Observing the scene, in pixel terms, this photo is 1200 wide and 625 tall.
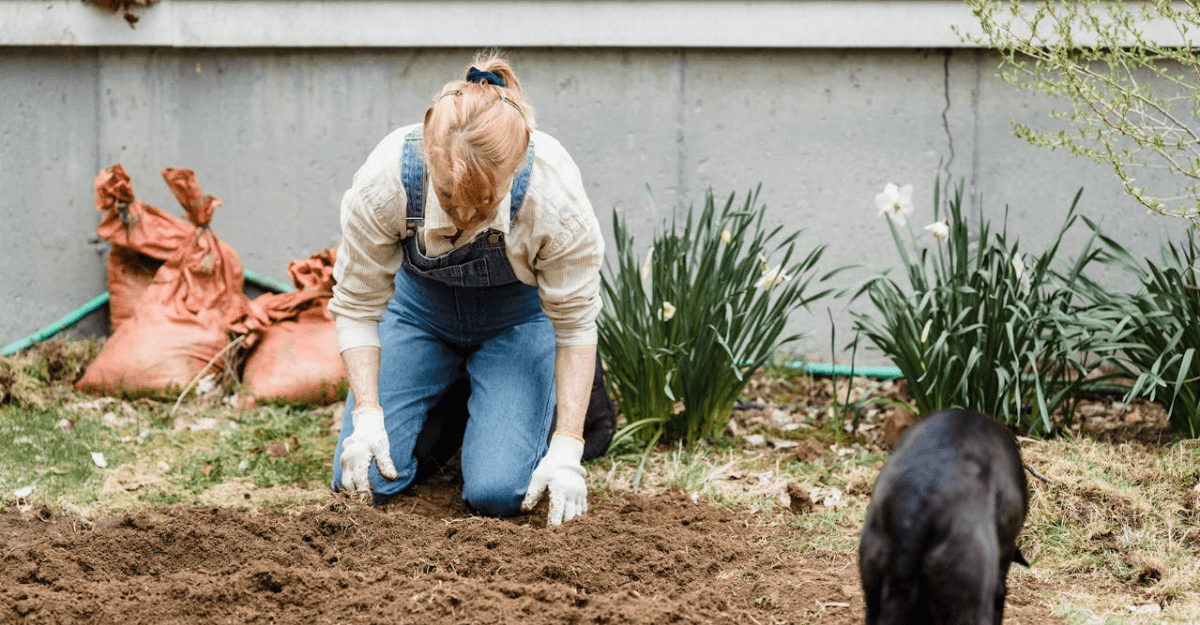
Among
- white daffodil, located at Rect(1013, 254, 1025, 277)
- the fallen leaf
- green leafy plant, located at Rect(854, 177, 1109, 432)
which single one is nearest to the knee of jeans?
the fallen leaf

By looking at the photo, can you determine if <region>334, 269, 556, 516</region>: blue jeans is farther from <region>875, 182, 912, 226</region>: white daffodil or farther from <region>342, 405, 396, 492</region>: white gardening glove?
<region>875, 182, 912, 226</region>: white daffodil

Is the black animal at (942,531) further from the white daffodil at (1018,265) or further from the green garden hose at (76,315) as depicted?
the green garden hose at (76,315)

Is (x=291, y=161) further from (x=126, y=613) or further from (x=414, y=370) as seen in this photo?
(x=126, y=613)

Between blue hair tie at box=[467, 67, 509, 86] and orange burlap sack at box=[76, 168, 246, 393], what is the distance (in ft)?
6.58

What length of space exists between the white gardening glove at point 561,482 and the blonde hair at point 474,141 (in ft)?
2.44

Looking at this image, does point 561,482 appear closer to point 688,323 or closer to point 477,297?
point 477,297

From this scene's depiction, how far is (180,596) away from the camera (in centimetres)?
214

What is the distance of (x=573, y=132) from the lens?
4328 millimetres

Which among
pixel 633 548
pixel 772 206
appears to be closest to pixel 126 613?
pixel 633 548

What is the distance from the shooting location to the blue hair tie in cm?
244

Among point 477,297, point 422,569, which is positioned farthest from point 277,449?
point 422,569

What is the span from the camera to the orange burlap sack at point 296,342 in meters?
3.88

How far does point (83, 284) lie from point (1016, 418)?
348cm

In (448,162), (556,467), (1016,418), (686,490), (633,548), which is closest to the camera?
(448,162)
